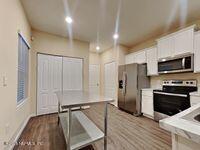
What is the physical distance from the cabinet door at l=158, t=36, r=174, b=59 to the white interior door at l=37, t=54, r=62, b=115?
11.3 feet

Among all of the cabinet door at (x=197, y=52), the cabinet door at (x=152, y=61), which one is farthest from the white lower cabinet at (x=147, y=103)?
the cabinet door at (x=197, y=52)

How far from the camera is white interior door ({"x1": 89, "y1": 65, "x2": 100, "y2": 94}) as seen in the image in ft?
22.4

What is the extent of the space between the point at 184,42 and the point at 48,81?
4249mm

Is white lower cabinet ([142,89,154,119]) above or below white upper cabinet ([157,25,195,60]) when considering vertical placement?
below

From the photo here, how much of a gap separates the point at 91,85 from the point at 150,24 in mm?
4462

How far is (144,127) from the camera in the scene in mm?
2998

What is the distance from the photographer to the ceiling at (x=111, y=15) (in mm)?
2502

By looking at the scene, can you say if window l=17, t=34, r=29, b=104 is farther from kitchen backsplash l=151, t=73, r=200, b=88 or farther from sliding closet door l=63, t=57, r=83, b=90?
kitchen backsplash l=151, t=73, r=200, b=88

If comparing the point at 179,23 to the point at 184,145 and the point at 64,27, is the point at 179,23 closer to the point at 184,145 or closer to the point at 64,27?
the point at 64,27

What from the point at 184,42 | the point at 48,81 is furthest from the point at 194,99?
the point at 48,81

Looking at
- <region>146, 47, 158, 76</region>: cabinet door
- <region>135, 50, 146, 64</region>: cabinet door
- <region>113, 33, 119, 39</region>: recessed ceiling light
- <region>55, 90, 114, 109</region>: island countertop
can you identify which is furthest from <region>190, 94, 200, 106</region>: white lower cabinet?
<region>113, 33, 119, 39</region>: recessed ceiling light

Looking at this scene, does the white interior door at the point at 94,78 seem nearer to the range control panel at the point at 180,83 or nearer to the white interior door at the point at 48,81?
the white interior door at the point at 48,81

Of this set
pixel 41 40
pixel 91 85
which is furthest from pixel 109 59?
pixel 41 40

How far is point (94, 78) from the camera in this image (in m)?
6.92
